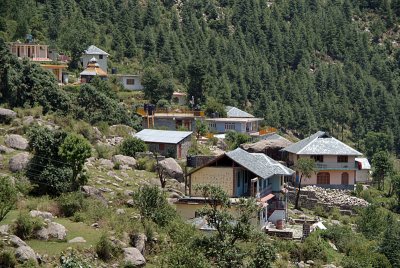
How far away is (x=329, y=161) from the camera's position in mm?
63625

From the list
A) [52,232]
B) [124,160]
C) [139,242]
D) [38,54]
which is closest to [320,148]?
[124,160]

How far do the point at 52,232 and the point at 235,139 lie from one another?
3556 cm

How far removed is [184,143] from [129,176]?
1206 cm

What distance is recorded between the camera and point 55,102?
191 ft

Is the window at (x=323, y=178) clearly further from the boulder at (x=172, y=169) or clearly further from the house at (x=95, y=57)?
the house at (x=95, y=57)

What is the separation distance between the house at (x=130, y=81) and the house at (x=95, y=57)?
1.84m

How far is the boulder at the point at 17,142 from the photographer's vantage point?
44.8 m

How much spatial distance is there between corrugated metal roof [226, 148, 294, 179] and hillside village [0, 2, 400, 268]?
0.47 feet

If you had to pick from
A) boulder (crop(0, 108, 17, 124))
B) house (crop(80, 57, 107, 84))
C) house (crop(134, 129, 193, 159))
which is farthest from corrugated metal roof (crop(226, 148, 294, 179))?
house (crop(80, 57, 107, 84))

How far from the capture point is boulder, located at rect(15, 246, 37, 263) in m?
30.7

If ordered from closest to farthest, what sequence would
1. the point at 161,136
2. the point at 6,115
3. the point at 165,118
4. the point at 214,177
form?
the point at 214,177, the point at 6,115, the point at 161,136, the point at 165,118

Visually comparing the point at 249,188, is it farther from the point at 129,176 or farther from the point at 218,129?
the point at 218,129

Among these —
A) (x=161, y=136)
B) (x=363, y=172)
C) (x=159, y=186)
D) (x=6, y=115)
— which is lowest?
(x=363, y=172)

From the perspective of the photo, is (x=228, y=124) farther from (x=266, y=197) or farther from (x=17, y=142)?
(x=17, y=142)
